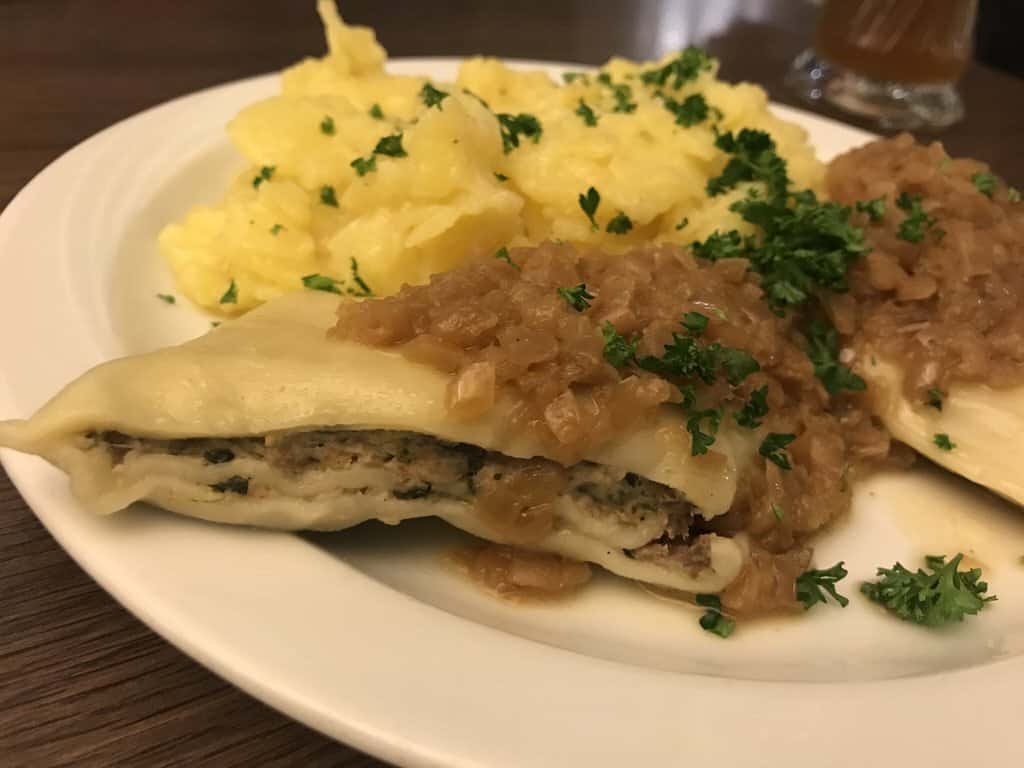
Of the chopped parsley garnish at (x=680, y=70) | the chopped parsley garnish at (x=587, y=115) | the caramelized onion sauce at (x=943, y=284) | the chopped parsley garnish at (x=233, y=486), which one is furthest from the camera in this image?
the chopped parsley garnish at (x=680, y=70)

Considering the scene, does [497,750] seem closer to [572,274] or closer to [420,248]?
[572,274]

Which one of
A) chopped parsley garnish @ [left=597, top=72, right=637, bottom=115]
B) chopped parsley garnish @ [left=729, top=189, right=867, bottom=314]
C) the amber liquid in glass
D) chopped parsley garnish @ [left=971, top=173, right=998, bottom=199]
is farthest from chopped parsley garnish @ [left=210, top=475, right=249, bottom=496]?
the amber liquid in glass

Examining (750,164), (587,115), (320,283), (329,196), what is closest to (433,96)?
(329,196)

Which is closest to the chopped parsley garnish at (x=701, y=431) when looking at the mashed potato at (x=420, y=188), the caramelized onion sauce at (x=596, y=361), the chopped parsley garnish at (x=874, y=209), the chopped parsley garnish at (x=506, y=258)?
the caramelized onion sauce at (x=596, y=361)

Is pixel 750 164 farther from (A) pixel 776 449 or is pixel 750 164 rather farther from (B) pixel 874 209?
(A) pixel 776 449

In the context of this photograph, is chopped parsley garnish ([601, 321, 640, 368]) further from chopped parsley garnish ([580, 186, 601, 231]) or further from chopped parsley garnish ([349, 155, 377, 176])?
chopped parsley garnish ([349, 155, 377, 176])

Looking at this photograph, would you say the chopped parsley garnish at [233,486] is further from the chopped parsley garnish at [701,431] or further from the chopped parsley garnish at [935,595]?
the chopped parsley garnish at [935,595]

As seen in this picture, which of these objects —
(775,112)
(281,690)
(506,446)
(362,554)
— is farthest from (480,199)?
(775,112)
